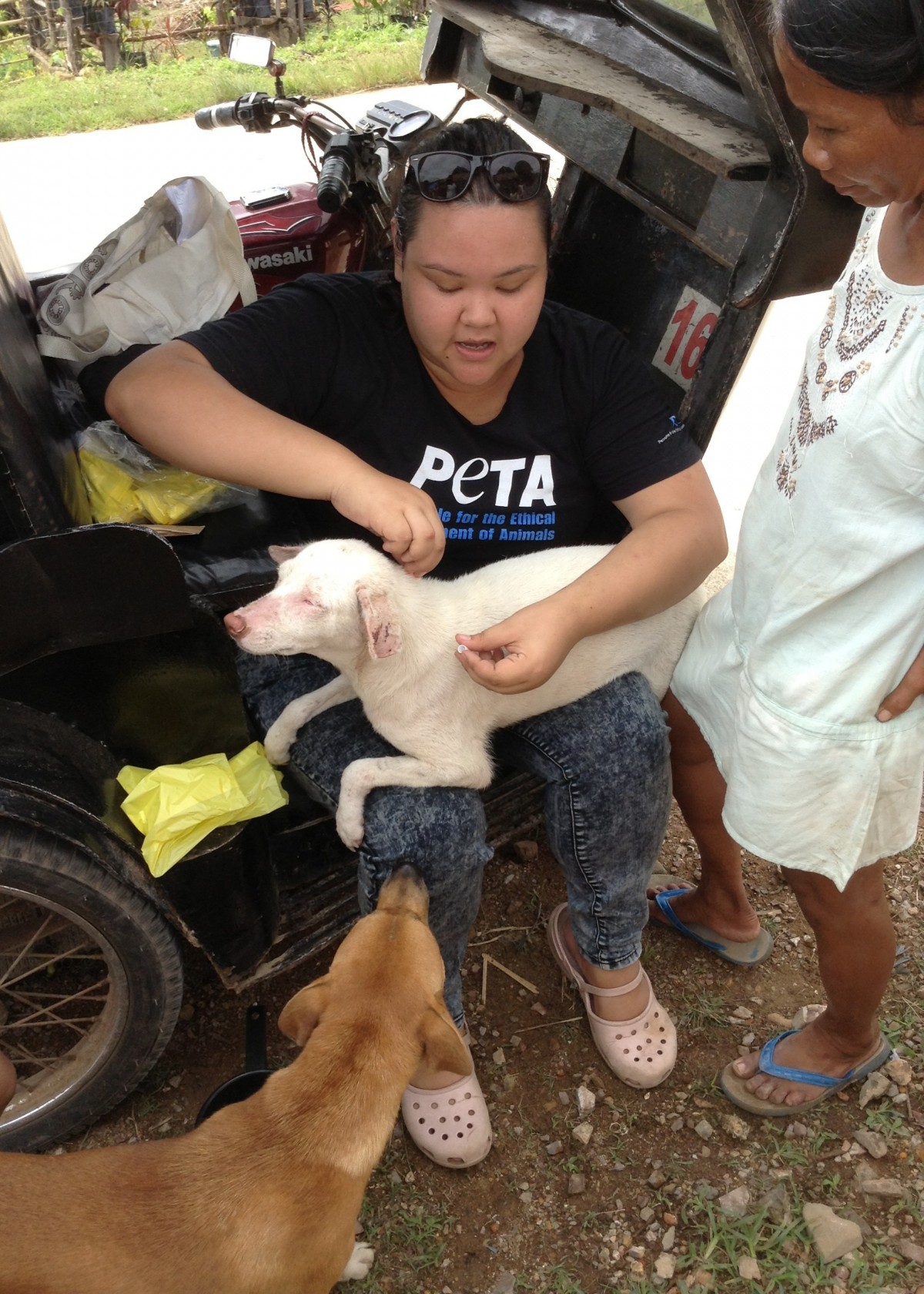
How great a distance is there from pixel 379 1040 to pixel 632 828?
0.80 meters

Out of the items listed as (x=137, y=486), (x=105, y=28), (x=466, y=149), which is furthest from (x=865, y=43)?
(x=105, y=28)

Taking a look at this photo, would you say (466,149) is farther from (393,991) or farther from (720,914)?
(720,914)

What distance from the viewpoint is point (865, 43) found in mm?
1326

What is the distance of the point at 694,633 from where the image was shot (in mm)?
2248

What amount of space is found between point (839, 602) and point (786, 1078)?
1305mm

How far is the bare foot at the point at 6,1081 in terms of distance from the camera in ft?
5.97

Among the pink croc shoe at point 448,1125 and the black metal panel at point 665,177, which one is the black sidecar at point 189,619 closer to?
the black metal panel at point 665,177

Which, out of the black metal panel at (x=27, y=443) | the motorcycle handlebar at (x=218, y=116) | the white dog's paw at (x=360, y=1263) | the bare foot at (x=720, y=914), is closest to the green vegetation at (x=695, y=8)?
the motorcycle handlebar at (x=218, y=116)

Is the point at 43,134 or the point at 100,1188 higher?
the point at 100,1188

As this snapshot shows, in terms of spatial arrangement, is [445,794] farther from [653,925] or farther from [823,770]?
[653,925]

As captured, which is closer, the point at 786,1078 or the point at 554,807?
the point at 554,807

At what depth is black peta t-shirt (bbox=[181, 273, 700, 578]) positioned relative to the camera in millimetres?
2166

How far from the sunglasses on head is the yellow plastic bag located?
4.22ft

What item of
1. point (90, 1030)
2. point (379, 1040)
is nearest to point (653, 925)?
point (379, 1040)
